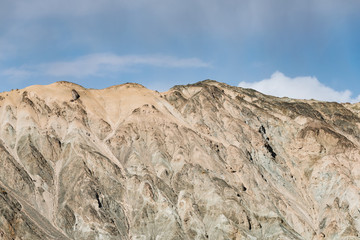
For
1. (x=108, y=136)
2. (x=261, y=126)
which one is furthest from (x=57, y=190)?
(x=261, y=126)

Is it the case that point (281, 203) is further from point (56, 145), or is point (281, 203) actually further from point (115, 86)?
point (115, 86)

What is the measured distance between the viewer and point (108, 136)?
339 ft

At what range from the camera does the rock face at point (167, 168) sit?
82125mm

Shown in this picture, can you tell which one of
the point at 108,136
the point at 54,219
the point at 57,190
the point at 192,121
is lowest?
the point at 54,219

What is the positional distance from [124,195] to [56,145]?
18.5m

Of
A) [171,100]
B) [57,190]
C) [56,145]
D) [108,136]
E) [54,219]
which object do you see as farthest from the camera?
[171,100]

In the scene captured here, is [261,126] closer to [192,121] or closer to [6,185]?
[192,121]

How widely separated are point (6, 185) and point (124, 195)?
814 inches

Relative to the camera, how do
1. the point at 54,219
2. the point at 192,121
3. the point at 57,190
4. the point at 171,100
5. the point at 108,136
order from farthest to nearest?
1. the point at 171,100
2. the point at 192,121
3. the point at 108,136
4. the point at 57,190
5. the point at 54,219

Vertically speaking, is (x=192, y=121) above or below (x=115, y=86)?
below

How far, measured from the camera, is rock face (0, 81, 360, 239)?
82125mm

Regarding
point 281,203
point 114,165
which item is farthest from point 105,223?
point 281,203

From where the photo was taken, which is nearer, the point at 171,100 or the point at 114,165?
the point at 114,165

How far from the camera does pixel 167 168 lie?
94.5 metres
